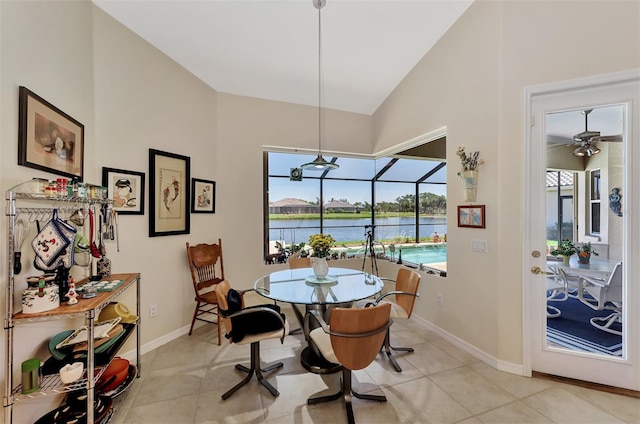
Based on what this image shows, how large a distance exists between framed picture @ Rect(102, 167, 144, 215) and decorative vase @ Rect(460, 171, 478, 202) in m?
3.38

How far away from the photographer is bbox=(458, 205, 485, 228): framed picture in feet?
8.63

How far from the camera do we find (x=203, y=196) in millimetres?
3396

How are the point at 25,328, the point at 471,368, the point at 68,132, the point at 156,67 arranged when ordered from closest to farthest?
1. the point at 25,328
2. the point at 68,132
3. the point at 471,368
4. the point at 156,67

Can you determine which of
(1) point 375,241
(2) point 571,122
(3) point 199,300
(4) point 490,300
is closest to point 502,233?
(4) point 490,300

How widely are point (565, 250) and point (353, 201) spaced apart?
3.06 metres

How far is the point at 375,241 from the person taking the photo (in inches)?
183

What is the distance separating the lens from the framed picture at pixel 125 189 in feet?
8.06

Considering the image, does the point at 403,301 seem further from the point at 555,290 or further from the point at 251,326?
the point at 251,326

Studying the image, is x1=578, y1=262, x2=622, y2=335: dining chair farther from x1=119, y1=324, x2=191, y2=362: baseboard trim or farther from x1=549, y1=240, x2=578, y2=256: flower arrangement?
x1=119, y1=324, x2=191, y2=362: baseboard trim

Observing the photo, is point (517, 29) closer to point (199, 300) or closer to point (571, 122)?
point (571, 122)

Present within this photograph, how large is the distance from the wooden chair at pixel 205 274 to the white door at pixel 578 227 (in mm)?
3186

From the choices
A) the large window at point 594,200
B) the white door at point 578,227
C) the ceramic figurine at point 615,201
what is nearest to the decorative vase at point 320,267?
the white door at point 578,227

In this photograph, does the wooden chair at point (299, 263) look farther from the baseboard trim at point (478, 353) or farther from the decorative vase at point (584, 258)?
the decorative vase at point (584, 258)

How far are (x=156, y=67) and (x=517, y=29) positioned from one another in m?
3.59
